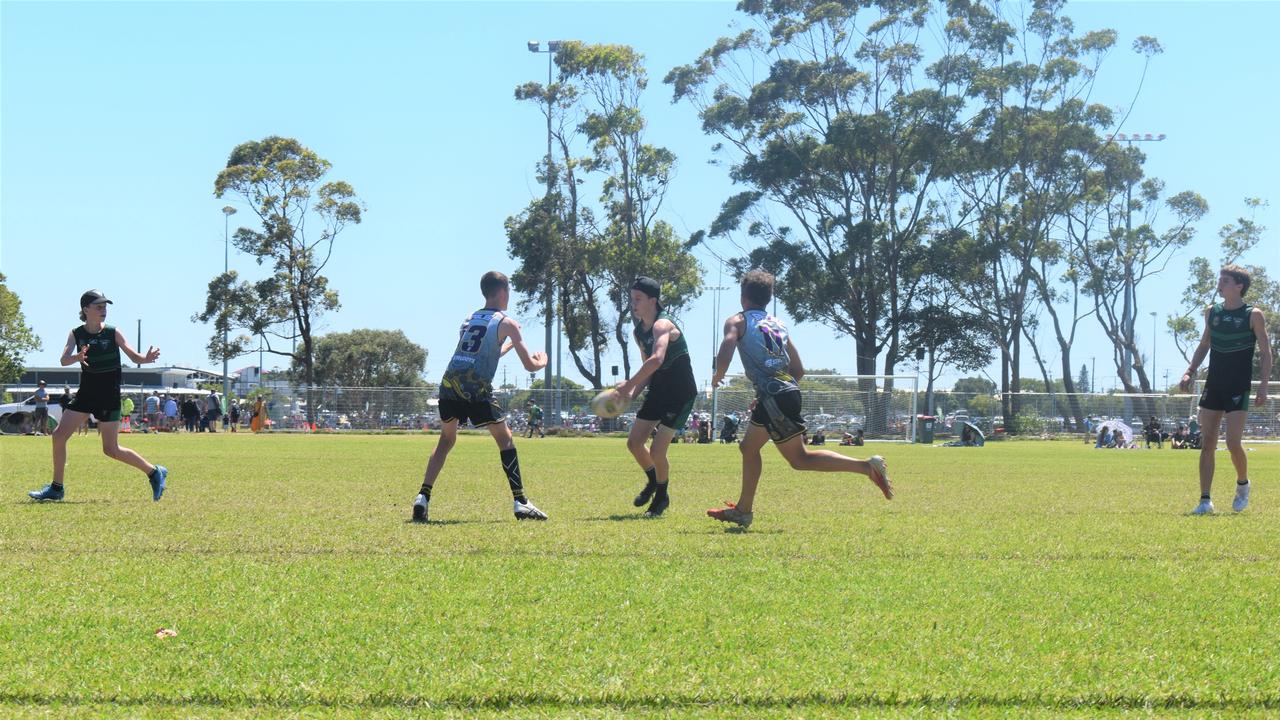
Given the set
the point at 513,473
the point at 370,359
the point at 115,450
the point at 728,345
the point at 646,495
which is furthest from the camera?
the point at 370,359

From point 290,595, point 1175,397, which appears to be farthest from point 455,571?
point 1175,397

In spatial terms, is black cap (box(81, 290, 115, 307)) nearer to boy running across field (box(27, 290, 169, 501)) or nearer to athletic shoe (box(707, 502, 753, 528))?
boy running across field (box(27, 290, 169, 501))

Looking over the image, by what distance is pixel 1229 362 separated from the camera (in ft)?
33.3

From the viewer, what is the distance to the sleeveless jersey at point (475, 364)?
8.87m

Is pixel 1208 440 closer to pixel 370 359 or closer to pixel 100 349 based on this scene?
pixel 100 349

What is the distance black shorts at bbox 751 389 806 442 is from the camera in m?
8.38

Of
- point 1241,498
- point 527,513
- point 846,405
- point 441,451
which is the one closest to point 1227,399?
point 1241,498

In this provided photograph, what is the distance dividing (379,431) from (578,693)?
46.6 m

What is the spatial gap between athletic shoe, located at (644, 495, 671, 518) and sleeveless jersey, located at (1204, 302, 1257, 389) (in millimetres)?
4383

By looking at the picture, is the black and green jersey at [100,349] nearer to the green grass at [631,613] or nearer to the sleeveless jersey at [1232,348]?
the green grass at [631,613]

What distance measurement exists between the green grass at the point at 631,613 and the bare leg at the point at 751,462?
34 cm

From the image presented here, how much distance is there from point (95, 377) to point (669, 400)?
4.60 meters

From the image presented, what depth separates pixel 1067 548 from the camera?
720 centimetres

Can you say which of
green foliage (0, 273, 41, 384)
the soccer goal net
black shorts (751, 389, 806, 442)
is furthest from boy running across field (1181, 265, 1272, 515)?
green foliage (0, 273, 41, 384)
